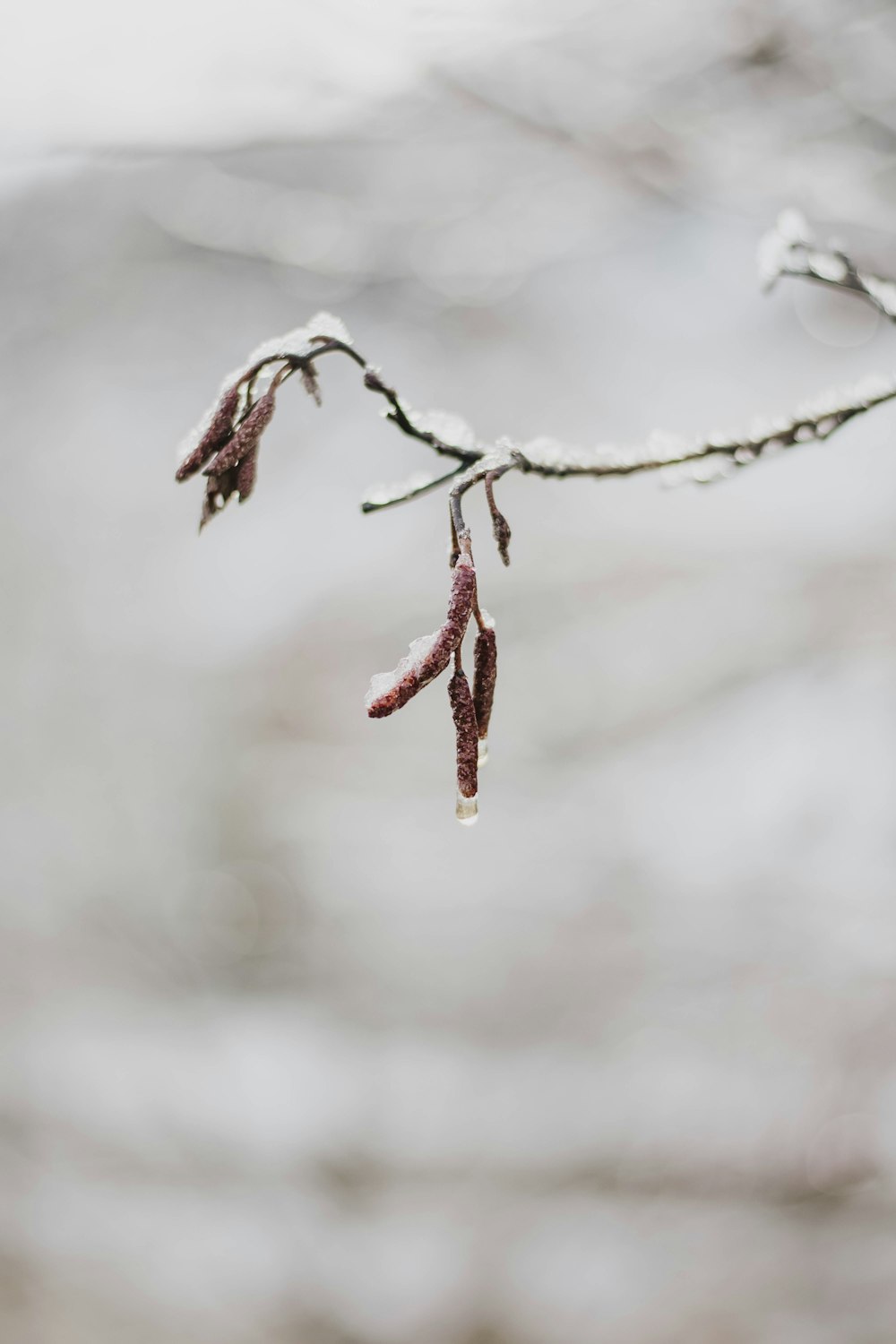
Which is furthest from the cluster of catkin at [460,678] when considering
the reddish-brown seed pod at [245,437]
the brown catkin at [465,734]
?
the reddish-brown seed pod at [245,437]

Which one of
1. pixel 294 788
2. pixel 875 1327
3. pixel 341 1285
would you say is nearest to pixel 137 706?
pixel 294 788

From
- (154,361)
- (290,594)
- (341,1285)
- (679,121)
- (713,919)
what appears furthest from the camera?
(154,361)

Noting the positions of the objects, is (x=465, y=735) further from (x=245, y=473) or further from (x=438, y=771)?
(x=438, y=771)

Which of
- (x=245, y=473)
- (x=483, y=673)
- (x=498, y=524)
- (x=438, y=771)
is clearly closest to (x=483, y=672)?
(x=483, y=673)

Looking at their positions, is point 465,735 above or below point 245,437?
below

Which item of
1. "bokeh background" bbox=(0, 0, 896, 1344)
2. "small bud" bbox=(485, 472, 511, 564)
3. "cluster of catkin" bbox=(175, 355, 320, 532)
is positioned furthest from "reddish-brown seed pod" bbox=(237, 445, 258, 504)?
"bokeh background" bbox=(0, 0, 896, 1344)

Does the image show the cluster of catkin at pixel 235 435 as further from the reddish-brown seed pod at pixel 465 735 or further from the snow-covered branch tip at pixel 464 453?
the reddish-brown seed pod at pixel 465 735

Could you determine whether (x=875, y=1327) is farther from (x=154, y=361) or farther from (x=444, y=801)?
(x=154, y=361)
